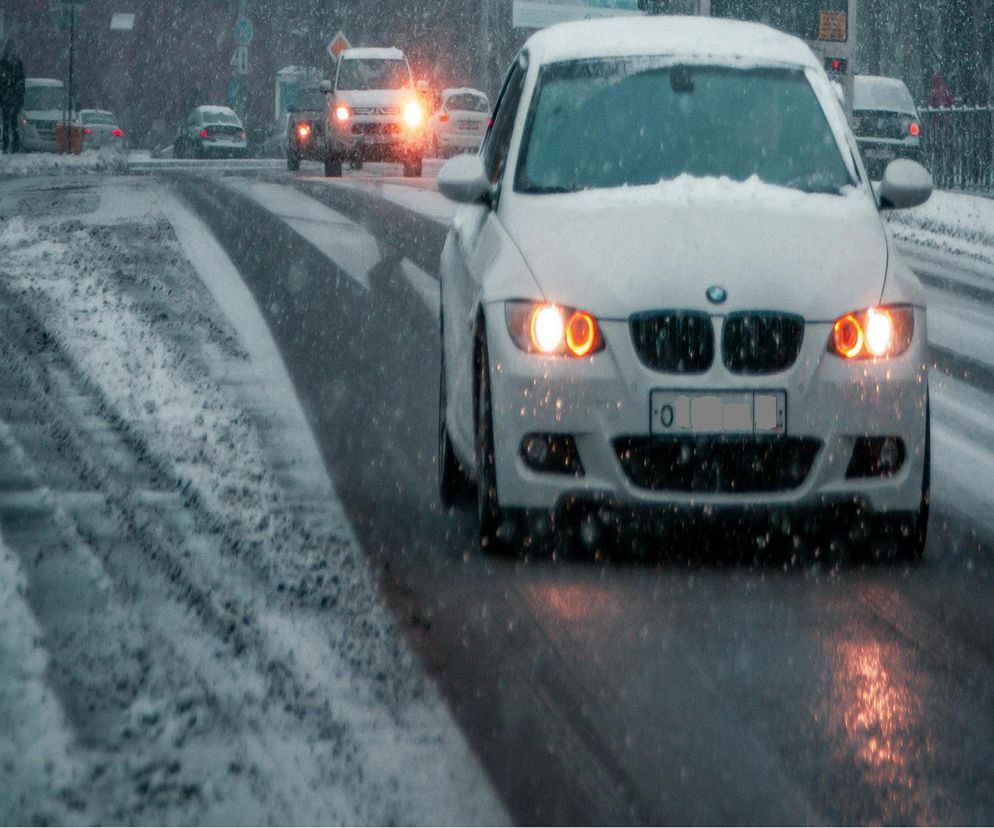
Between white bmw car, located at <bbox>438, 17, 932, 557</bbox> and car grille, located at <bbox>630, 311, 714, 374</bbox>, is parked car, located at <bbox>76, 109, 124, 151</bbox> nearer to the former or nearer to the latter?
white bmw car, located at <bbox>438, 17, 932, 557</bbox>

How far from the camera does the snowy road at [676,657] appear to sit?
13.6 ft

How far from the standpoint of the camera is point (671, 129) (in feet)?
23.0

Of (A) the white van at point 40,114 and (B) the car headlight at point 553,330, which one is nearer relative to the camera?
(B) the car headlight at point 553,330

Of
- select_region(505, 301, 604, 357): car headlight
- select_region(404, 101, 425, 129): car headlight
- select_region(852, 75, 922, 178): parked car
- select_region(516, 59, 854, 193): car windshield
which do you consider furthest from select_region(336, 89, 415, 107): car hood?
→ select_region(505, 301, 604, 357): car headlight

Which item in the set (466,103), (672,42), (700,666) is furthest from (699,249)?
(466,103)

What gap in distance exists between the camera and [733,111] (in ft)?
23.3

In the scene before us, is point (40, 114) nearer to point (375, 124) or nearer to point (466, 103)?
point (466, 103)

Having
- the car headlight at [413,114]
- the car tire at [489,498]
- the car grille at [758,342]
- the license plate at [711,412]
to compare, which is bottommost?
the car tire at [489,498]

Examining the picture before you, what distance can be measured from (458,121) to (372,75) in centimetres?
1173

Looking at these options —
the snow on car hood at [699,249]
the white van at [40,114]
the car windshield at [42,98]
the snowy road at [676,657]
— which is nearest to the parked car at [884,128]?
the snowy road at [676,657]

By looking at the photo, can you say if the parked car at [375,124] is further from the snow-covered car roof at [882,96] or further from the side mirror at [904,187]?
the side mirror at [904,187]

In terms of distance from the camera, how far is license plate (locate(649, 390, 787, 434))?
593 centimetres

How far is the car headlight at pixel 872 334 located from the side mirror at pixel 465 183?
1.55 m

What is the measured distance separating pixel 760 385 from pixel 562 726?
1.74 m
